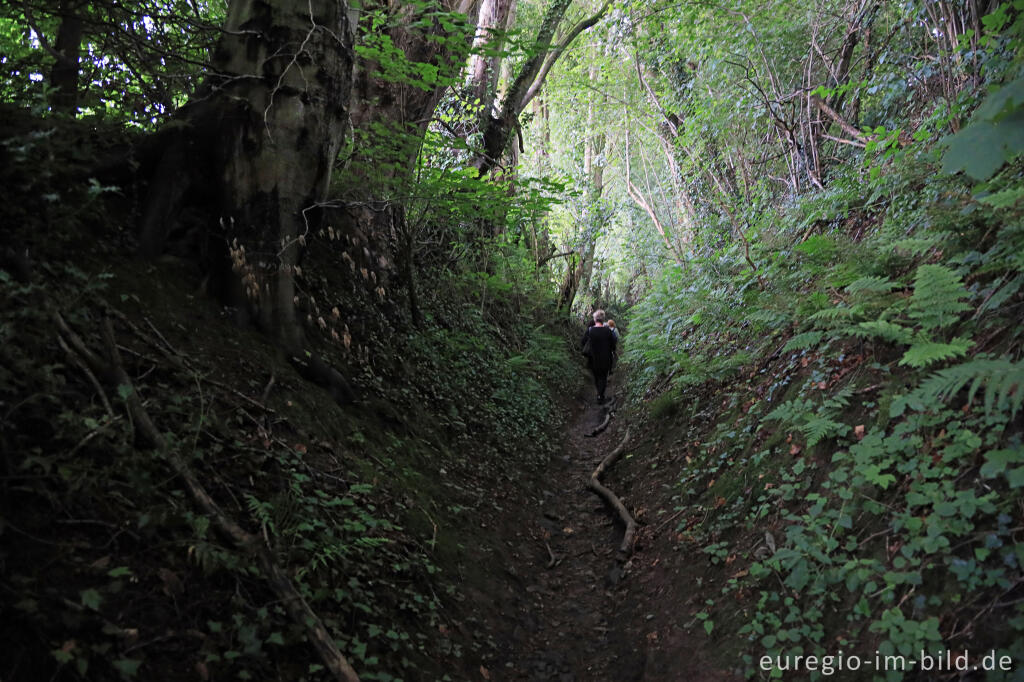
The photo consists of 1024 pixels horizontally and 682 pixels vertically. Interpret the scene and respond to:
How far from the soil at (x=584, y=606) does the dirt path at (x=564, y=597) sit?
10mm

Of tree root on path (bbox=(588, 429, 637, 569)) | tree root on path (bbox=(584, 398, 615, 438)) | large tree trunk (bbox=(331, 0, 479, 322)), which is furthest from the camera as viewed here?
tree root on path (bbox=(584, 398, 615, 438))

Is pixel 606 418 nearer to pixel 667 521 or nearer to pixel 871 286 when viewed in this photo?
pixel 667 521

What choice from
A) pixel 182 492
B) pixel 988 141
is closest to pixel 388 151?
pixel 182 492

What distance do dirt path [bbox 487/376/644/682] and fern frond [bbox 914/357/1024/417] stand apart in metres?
2.76

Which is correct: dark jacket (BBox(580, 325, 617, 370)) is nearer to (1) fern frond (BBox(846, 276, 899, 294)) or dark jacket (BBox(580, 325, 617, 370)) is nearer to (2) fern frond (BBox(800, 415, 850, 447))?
(1) fern frond (BBox(846, 276, 899, 294))

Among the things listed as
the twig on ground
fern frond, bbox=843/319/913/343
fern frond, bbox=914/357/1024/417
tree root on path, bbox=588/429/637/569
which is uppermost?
fern frond, bbox=843/319/913/343

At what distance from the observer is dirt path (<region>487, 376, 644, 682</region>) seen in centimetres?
412

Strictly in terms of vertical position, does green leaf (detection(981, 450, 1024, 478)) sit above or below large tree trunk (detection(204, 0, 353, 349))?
below

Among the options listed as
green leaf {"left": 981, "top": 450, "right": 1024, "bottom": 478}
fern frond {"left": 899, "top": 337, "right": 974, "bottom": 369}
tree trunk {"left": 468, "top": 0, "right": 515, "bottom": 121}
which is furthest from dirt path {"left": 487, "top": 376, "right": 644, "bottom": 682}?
tree trunk {"left": 468, "top": 0, "right": 515, "bottom": 121}

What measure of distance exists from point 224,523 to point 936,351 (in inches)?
176

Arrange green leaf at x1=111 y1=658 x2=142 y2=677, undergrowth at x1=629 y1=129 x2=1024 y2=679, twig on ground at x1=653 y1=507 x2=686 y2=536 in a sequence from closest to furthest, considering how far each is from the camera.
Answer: green leaf at x1=111 y1=658 x2=142 y2=677 < undergrowth at x1=629 y1=129 x2=1024 y2=679 < twig on ground at x1=653 y1=507 x2=686 y2=536

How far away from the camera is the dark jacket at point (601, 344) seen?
1224 centimetres

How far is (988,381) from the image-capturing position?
9.53 feet

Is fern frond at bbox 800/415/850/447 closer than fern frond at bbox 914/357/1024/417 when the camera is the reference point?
No
